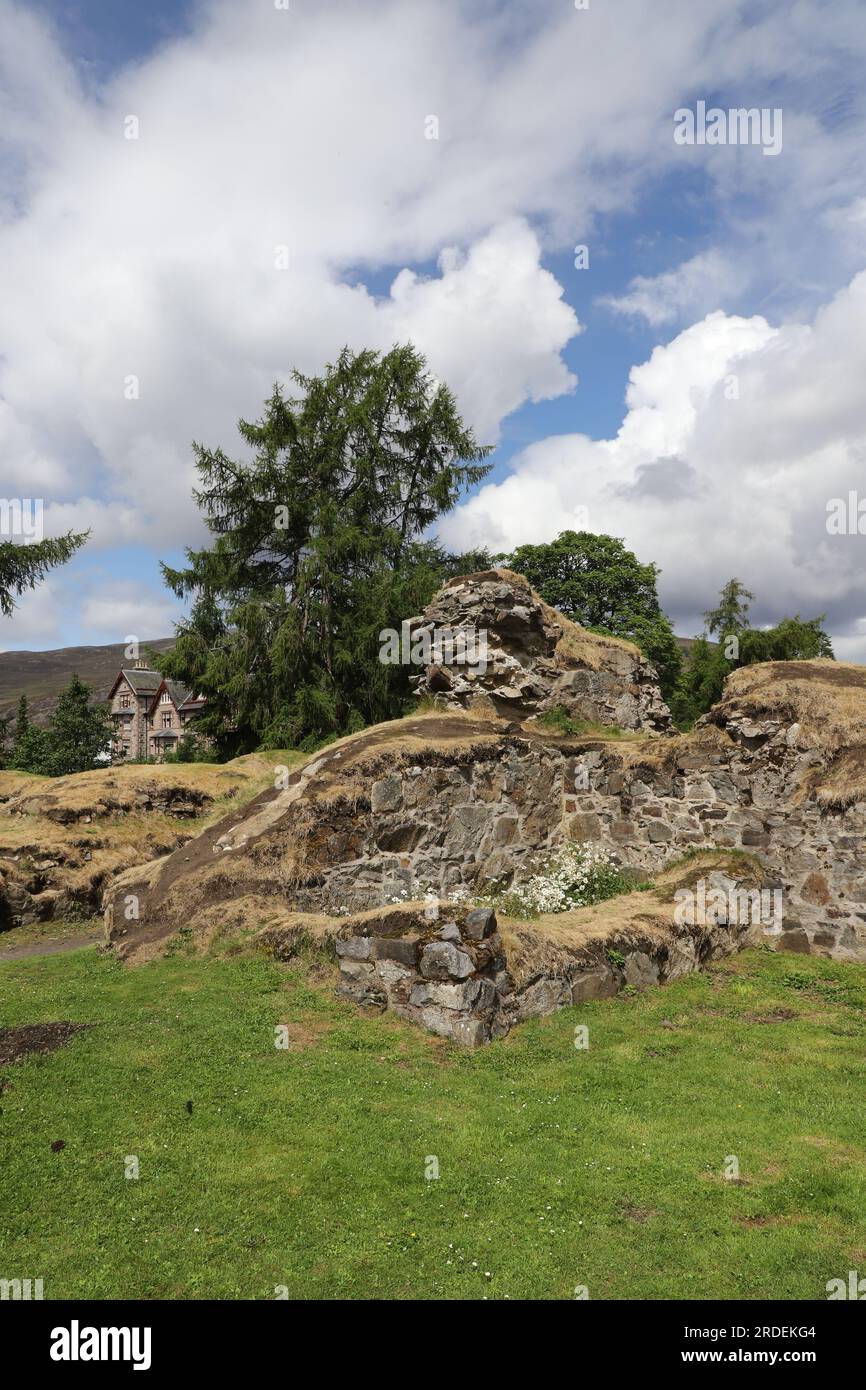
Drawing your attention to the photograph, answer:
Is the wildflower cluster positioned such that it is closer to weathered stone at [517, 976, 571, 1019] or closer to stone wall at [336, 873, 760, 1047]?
stone wall at [336, 873, 760, 1047]

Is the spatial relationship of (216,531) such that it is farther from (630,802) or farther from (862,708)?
(862,708)

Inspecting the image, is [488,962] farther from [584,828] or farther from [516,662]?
[516,662]

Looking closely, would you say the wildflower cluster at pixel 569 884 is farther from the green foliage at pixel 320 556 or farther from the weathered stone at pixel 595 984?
the green foliage at pixel 320 556

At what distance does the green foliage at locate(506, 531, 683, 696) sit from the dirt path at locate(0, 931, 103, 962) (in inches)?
1186

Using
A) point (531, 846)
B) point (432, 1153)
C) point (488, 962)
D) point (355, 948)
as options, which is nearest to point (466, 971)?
point (488, 962)

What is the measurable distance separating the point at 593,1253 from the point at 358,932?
4775 mm

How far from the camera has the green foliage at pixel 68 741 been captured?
39.1 m

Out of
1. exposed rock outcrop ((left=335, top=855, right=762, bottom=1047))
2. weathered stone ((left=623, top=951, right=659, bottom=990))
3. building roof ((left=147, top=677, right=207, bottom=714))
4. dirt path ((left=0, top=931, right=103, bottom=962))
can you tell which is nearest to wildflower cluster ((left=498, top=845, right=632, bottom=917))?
exposed rock outcrop ((left=335, top=855, right=762, bottom=1047))

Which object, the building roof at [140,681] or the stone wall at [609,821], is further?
the building roof at [140,681]

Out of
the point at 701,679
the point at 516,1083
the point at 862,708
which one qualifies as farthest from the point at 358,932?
the point at 701,679

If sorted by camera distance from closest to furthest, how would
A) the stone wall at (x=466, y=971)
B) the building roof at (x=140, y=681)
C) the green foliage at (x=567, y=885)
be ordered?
1. the stone wall at (x=466, y=971)
2. the green foliage at (x=567, y=885)
3. the building roof at (x=140, y=681)

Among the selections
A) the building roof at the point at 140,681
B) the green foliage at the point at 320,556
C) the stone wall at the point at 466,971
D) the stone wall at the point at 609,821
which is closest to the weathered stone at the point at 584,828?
the stone wall at the point at 609,821

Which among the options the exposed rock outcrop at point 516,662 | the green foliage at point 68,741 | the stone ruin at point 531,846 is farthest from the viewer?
the green foliage at point 68,741

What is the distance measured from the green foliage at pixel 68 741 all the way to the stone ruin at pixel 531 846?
96.4 feet
